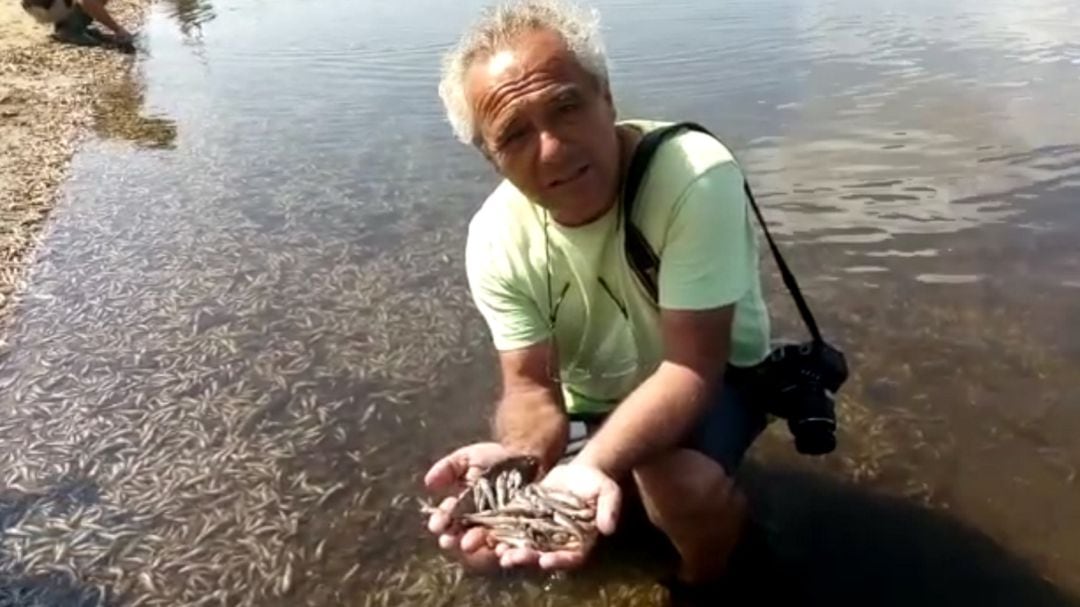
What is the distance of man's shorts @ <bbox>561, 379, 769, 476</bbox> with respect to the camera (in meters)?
3.68

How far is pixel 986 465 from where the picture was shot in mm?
4906

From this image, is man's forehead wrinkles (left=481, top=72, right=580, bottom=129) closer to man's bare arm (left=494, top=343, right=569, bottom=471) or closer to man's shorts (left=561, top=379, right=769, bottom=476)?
man's bare arm (left=494, top=343, right=569, bottom=471)

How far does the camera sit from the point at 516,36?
3287mm

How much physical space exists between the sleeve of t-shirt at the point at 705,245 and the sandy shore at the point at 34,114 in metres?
4.94

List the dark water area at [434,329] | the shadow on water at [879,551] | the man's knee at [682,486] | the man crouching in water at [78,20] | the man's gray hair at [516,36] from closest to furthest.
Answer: the man's gray hair at [516,36]
the man's knee at [682,486]
the shadow on water at [879,551]
the dark water area at [434,329]
the man crouching in water at [78,20]

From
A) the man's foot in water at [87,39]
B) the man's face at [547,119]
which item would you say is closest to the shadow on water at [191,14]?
the man's foot in water at [87,39]

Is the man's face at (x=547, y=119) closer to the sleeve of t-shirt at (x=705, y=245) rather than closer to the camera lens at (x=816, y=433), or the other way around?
the sleeve of t-shirt at (x=705, y=245)

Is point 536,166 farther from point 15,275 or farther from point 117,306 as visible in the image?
point 15,275

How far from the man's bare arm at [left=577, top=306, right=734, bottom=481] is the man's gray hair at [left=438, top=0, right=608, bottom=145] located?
75 centimetres

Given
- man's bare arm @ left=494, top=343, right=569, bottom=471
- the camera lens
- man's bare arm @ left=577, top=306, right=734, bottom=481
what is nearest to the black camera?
the camera lens

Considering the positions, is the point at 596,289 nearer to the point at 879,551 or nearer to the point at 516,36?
the point at 516,36

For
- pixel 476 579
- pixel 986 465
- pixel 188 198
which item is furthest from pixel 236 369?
pixel 986 465

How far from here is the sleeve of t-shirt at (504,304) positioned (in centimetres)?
370

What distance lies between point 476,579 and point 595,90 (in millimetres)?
2062
